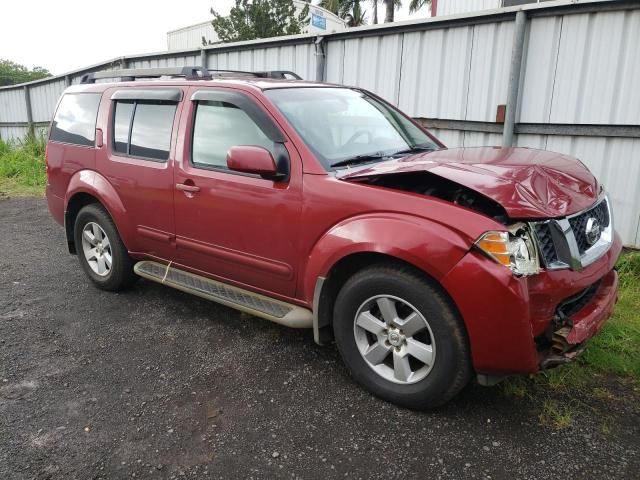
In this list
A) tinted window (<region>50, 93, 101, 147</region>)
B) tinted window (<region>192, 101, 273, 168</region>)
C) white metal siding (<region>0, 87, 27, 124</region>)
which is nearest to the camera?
tinted window (<region>192, 101, 273, 168</region>)

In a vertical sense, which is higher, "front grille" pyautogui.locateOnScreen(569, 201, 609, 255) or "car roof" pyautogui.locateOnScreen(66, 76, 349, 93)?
"car roof" pyautogui.locateOnScreen(66, 76, 349, 93)

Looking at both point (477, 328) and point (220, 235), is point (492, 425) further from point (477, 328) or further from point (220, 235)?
point (220, 235)

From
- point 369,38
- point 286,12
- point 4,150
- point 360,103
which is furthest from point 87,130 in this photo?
point 286,12

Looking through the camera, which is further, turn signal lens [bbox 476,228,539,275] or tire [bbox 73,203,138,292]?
tire [bbox 73,203,138,292]

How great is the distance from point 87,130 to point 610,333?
4500 millimetres

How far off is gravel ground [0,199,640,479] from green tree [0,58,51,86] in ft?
164

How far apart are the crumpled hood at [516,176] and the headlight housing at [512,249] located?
110 millimetres

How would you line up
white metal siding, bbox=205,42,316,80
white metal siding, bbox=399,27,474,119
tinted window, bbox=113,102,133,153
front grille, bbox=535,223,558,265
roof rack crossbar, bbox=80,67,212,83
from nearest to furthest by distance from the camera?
1. front grille, bbox=535,223,558,265
2. roof rack crossbar, bbox=80,67,212,83
3. tinted window, bbox=113,102,133,153
4. white metal siding, bbox=399,27,474,119
5. white metal siding, bbox=205,42,316,80

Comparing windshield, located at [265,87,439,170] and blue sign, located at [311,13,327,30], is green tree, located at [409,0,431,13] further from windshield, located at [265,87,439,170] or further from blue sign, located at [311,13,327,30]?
windshield, located at [265,87,439,170]

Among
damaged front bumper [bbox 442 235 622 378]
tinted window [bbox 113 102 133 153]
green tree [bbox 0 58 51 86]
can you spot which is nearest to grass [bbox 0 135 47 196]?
tinted window [bbox 113 102 133 153]

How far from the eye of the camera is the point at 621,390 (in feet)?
10.3

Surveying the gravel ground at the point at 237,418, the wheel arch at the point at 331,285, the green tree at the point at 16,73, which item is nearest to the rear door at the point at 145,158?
the gravel ground at the point at 237,418

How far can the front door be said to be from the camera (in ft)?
10.8

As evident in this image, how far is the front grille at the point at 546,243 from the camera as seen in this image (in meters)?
2.57
